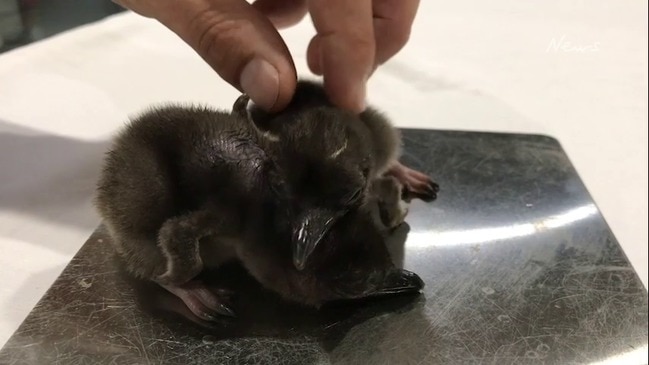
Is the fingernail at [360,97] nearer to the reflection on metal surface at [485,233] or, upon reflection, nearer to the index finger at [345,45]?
the index finger at [345,45]

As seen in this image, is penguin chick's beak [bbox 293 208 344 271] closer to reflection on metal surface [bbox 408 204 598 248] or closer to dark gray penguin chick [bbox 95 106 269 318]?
dark gray penguin chick [bbox 95 106 269 318]

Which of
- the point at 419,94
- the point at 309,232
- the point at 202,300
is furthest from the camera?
the point at 419,94

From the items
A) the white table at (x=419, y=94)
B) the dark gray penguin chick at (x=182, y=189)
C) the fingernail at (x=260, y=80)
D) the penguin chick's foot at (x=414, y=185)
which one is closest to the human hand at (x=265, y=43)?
the fingernail at (x=260, y=80)

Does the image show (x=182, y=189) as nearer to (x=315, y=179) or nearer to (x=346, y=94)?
(x=315, y=179)

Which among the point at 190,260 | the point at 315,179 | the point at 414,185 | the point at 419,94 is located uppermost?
the point at 315,179

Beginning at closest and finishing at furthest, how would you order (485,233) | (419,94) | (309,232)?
(309,232), (485,233), (419,94)

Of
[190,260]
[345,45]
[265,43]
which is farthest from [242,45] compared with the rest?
[190,260]
